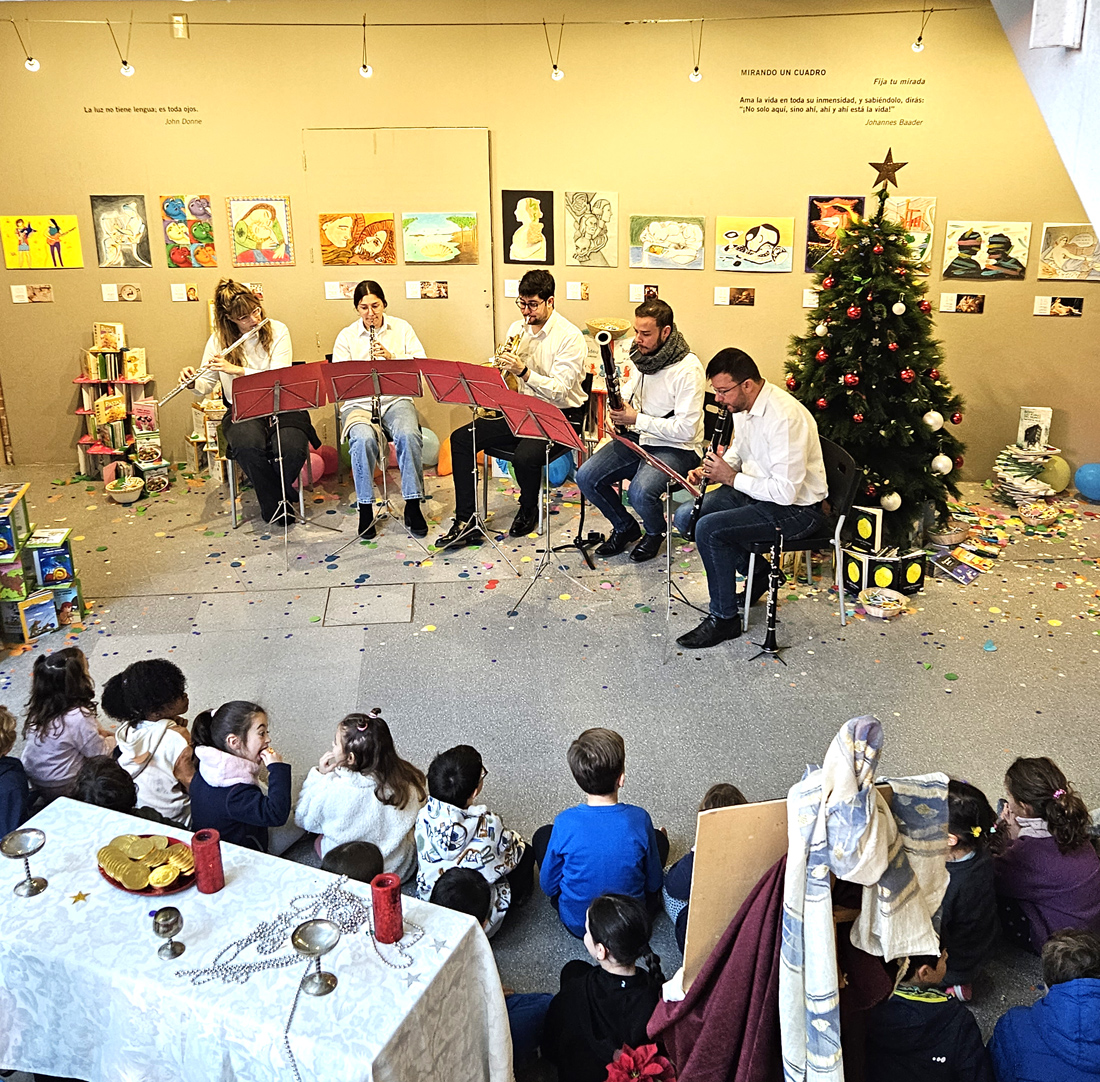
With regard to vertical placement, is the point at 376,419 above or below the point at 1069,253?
below

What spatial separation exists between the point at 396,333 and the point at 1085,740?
4013 millimetres

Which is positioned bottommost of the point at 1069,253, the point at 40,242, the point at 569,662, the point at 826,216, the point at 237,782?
the point at 569,662

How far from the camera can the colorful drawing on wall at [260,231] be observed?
21.4ft

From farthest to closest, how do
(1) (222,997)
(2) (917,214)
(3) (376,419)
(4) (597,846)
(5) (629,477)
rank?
(2) (917,214) < (3) (376,419) < (5) (629,477) < (4) (597,846) < (1) (222,997)

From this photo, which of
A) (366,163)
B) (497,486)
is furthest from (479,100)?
(497,486)

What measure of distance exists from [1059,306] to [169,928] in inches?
236

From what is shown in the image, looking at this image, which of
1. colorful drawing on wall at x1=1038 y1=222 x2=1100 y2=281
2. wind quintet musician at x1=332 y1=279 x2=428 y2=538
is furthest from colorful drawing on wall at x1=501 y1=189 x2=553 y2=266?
colorful drawing on wall at x1=1038 y1=222 x2=1100 y2=281

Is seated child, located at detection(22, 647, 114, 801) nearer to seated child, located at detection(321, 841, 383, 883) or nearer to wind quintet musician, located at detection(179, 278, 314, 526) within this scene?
seated child, located at detection(321, 841, 383, 883)

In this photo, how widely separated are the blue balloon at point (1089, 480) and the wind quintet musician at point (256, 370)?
14.3 ft

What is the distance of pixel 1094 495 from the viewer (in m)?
6.20

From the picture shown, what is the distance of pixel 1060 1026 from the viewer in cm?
211

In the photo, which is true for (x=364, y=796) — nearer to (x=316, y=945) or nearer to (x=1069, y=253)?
(x=316, y=945)

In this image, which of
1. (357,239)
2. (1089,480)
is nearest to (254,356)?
(357,239)

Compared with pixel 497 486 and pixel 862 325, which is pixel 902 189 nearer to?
pixel 862 325
